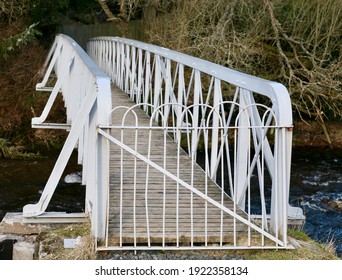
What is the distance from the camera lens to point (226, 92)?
17094 millimetres

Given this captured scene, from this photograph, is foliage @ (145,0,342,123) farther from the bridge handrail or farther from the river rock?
the bridge handrail

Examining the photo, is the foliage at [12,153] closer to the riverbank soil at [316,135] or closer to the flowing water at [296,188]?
the flowing water at [296,188]

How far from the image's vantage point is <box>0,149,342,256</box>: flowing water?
11.4 meters

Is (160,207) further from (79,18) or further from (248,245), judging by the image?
(79,18)

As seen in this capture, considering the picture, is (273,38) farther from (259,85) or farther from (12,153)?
(259,85)

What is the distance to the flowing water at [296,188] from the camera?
1142 centimetres

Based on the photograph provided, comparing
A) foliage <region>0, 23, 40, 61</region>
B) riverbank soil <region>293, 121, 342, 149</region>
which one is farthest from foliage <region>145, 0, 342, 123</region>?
foliage <region>0, 23, 40, 61</region>

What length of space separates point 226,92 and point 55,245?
38.3ft

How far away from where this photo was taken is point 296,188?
1402cm

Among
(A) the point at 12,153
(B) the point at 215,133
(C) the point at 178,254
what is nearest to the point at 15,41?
(A) the point at 12,153

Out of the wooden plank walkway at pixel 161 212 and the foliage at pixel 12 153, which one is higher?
the wooden plank walkway at pixel 161 212

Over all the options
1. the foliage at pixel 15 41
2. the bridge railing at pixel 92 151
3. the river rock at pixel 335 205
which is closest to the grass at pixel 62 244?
the bridge railing at pixel 92 151

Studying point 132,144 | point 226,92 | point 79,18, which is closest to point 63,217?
point 132,144

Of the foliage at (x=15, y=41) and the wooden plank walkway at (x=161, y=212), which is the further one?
the foliage at (x=15, y=41)
